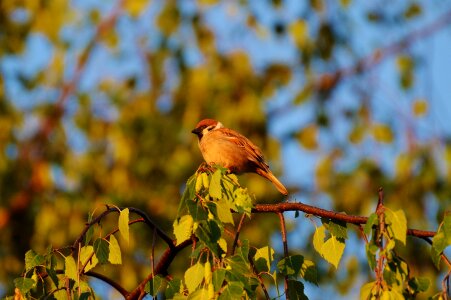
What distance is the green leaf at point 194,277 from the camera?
7.80 ft

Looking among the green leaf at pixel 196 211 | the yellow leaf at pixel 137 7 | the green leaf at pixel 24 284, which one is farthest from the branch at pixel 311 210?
the yellow leaf at pixel 137 7

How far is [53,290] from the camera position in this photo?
2.51 m

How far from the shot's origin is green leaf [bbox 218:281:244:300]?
2281 millimetres

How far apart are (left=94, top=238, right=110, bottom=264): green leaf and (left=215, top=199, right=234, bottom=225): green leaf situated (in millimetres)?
369

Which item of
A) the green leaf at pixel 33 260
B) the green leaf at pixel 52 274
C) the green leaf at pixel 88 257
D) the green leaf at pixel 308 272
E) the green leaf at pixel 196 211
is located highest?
the green leaf at pixel 196 211

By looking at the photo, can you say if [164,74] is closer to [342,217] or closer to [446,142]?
[446,142]

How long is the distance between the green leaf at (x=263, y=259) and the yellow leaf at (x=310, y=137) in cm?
571

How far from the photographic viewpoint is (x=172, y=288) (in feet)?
8.18

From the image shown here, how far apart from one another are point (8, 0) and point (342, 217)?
279 inches

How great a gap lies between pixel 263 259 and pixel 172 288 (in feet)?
0.95

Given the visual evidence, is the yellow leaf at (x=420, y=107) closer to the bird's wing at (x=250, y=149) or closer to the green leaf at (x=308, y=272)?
the bird's wing at (x=250, y=149)

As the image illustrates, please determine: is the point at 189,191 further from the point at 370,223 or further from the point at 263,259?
the point at 370,223

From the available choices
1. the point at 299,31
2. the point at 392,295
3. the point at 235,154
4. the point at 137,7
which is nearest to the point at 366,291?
the point at 392,295

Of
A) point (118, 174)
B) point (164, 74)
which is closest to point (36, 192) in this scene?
point (118, 174)
